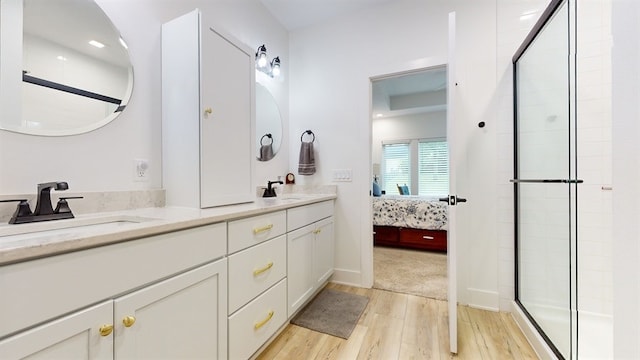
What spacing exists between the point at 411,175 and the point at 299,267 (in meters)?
5.05

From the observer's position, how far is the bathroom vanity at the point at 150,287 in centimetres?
60

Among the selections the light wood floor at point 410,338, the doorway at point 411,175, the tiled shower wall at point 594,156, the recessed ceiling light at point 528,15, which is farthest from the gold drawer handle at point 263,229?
the recessed ceiling light at point 528,15

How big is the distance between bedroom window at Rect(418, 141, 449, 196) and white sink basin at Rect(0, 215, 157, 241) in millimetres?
5906

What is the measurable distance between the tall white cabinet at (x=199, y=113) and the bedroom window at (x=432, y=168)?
5.38m

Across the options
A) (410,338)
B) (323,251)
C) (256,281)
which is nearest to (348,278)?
(323,251)

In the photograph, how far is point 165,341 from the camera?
894 millimetres

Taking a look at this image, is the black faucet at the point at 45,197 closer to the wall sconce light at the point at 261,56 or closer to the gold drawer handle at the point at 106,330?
the gold drawer handle at the point at 106,330

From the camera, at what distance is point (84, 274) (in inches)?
26.9

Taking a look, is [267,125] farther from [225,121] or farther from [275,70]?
[225,121]

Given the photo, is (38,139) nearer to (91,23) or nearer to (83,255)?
(91,23)

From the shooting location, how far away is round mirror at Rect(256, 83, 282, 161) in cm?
233

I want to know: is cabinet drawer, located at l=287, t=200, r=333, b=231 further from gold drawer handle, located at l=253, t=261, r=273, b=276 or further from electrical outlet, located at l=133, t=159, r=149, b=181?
electrical outlet, located at l=133, t=159, r=149, b=181

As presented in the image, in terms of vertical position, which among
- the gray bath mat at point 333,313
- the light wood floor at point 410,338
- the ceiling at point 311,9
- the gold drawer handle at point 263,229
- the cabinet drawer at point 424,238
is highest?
the ceiling at point 311,9

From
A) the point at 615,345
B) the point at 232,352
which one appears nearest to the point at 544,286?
the point at 615,345
